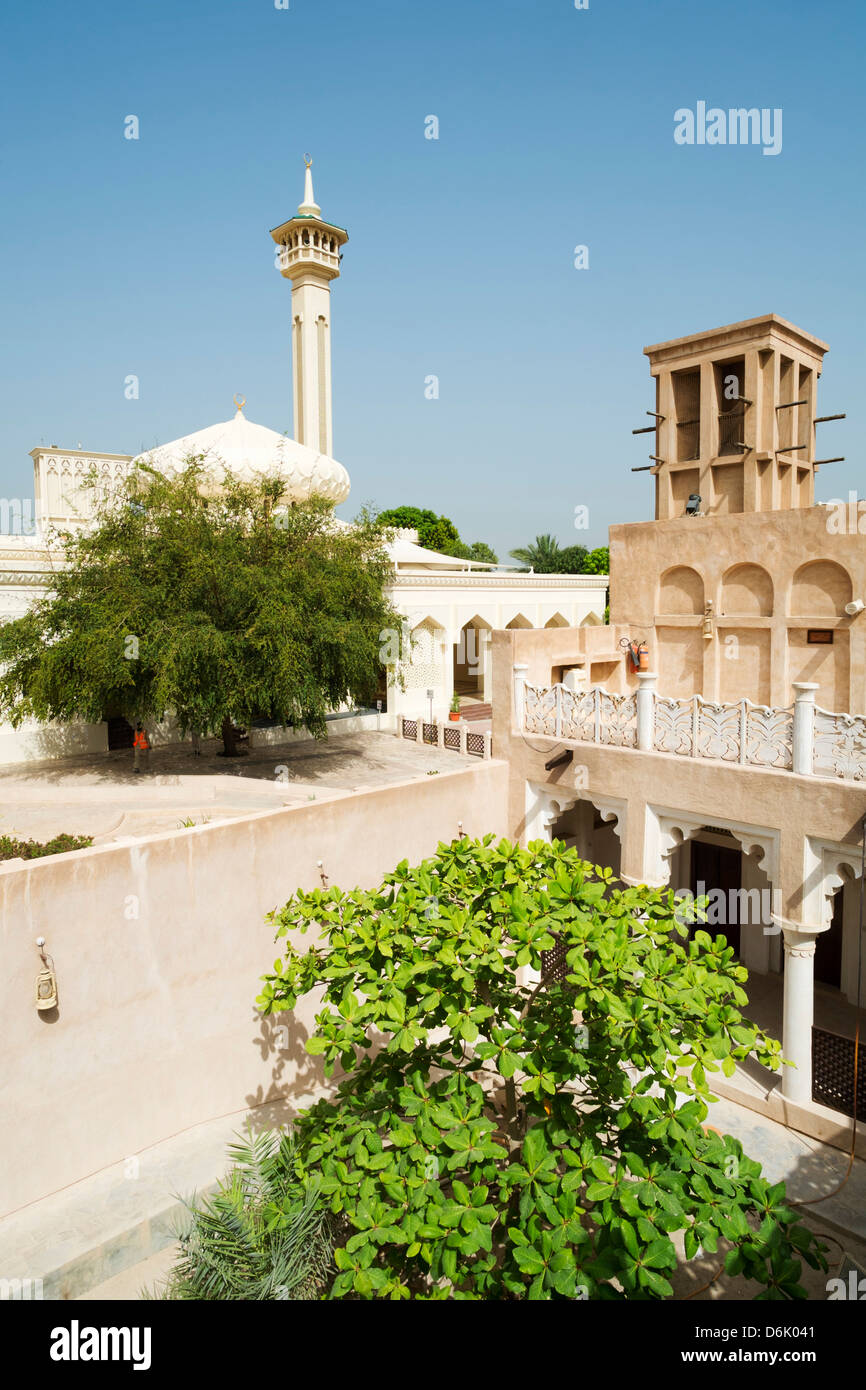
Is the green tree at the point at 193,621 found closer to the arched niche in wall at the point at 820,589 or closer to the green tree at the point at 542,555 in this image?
the arched niche in wall at the point at 820,589

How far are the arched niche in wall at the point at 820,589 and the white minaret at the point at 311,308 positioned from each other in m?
24.0

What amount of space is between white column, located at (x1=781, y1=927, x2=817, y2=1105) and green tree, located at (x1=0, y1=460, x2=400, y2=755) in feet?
25.3

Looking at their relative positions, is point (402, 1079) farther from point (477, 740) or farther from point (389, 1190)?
point (477, 740)

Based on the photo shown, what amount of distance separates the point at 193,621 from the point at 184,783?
2529 mm

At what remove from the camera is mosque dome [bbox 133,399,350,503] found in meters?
18.3

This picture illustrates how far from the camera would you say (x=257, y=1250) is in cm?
641

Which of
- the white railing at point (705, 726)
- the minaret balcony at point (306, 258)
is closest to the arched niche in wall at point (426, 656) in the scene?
the white railing at point (705, 726)

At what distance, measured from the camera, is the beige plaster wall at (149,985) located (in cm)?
746

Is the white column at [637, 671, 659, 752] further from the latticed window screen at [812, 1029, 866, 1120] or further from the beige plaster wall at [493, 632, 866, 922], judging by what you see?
the latticed window screen at [812, 1029, 866, 1120]

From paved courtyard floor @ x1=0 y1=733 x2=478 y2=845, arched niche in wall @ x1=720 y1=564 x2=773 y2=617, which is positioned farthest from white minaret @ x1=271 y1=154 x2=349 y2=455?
arched niche in wall @ x1=720 y1=564 x2=773 y2=617

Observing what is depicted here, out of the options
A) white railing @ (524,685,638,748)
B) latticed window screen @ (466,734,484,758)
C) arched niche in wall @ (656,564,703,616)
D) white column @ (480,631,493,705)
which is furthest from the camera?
white column @ (480,631,493,705)

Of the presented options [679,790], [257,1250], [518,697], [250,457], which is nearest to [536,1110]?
[257,1250]

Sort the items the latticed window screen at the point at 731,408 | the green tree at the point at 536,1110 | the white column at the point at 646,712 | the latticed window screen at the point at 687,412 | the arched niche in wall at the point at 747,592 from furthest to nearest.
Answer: the latticed window screen at the point at 687,412
the latticed window screen at the point at 731,408
the arched niche in wall at the point at 747,592
the white column at the point at 646,712
the green tree at the point at 536,1110
